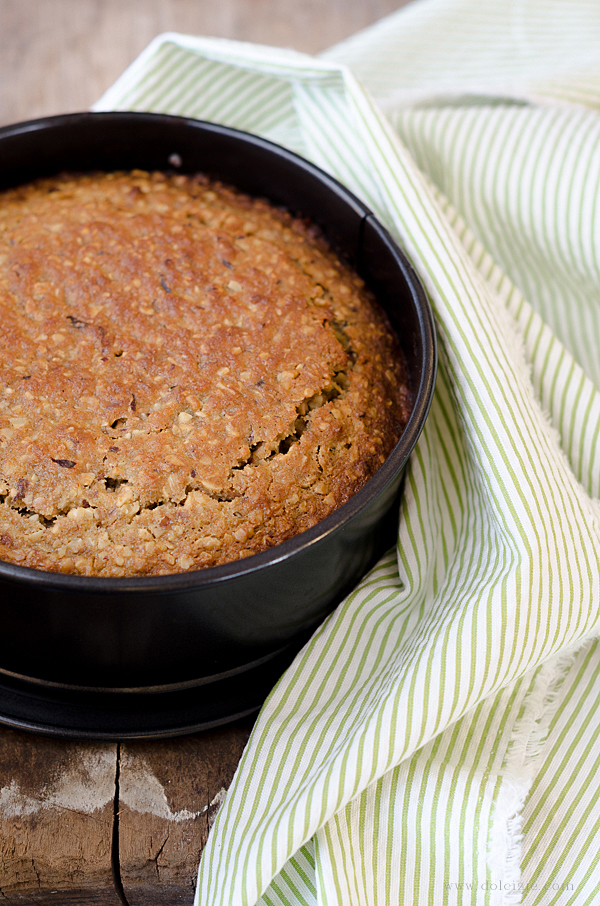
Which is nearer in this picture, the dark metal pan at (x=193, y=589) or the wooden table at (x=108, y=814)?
the dark metal pan at (x=193, y=589)

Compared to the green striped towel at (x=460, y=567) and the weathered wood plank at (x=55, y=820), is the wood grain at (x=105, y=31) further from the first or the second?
the weathered wood plank at (x=55, y=820)

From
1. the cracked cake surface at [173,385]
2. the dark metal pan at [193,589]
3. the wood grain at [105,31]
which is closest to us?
the dark metal pan at [193,589]

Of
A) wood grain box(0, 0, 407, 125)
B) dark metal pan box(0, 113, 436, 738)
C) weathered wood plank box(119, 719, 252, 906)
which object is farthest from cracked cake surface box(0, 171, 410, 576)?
wood grain box(0, 0, 407, 125)

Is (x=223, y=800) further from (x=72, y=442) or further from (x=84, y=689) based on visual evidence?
(x=72, y=442)

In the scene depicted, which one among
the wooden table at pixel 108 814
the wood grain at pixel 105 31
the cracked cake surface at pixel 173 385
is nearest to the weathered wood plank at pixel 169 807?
the wooden table at pixel 108 814

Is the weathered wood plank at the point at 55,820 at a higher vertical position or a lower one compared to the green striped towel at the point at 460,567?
lower

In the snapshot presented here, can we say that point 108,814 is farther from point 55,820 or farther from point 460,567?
point 460,567
